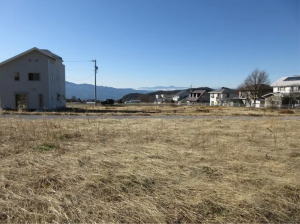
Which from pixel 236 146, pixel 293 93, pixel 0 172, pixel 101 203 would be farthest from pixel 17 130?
pixel 293 93

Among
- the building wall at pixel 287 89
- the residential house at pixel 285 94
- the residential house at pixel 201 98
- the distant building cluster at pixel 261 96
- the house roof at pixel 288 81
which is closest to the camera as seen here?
the residential house at pixel 285 94

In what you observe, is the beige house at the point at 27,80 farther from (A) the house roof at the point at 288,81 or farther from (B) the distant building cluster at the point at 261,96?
(A) the house roof at the point at 288,81

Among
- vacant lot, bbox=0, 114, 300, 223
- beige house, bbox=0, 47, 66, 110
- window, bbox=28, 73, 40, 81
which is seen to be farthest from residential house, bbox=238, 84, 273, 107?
vacant lot, bbox=0, 114, 300, 223

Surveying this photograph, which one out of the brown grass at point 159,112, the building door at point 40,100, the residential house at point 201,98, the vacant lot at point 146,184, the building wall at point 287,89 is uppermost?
the building wall at point 287,89

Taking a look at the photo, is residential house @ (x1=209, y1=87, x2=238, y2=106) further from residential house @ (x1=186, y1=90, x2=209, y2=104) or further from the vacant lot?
the vacant lot

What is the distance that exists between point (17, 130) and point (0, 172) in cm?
393

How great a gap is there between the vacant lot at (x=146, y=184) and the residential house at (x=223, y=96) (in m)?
63.5

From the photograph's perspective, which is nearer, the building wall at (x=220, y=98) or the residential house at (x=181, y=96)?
the building wall at (x=220, y=98)

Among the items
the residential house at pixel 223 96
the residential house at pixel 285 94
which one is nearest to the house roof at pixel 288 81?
the residential house at pixel 285 94

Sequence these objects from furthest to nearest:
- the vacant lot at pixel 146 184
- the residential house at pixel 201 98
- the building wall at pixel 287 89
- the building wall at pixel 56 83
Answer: the residential house at pixel 201 98 < the building wall at pixel 287 89 < the building wall at pixel 56 83 < the vacant lot at pixel 146 184

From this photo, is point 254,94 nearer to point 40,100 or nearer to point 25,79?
point 40,100

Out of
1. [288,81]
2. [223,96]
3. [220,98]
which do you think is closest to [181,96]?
[220,98]

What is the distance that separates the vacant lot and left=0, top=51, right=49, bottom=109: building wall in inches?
759

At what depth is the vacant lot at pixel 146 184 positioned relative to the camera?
2.30m
